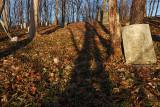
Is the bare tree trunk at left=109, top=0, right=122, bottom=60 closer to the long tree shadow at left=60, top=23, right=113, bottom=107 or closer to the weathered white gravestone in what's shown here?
the weathered white gravestone

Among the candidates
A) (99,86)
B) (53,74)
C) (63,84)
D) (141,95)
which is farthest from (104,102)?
(53,74)

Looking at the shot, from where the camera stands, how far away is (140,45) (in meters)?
3.89

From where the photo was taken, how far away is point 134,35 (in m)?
3.92

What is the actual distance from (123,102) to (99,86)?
0.75 meters

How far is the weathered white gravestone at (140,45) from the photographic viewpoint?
386 cm

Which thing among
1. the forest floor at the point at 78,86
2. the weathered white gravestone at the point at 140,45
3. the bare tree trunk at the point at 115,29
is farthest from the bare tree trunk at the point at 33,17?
the weathered white gravestone at the point at 140,45

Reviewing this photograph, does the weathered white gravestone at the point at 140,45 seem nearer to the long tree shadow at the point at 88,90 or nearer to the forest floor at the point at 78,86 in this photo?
the forest floor at the point at 78,86

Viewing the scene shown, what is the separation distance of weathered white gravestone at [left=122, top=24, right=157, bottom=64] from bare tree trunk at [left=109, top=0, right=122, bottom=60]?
527mm

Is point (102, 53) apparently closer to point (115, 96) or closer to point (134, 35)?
point (134, 35)

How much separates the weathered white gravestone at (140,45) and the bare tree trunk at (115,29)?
0.53 m

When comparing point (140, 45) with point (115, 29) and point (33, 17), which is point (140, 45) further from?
point (33, 17)

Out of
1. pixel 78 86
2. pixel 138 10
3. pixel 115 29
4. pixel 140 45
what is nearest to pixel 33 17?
pixel 115 29

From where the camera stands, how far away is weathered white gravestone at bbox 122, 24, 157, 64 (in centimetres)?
386

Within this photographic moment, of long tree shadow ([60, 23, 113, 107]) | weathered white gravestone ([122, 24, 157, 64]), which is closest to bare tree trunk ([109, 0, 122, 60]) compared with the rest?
weathered white gravestone ([122, 24, 157, 64])
